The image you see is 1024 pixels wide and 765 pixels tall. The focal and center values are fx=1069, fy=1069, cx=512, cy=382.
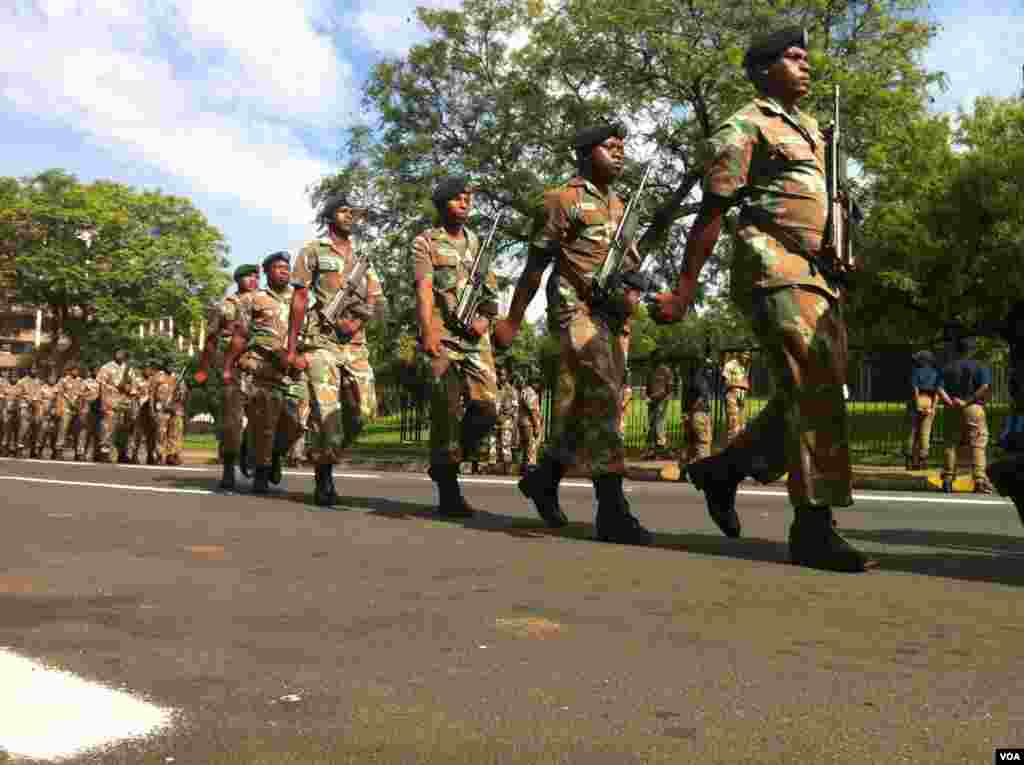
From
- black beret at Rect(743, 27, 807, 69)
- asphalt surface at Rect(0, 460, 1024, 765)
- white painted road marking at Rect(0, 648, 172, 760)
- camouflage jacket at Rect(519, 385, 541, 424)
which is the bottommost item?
white painted road marking at Rect(0, 648, 172, 760)

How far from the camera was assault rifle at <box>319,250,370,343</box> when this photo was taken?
8242 mm

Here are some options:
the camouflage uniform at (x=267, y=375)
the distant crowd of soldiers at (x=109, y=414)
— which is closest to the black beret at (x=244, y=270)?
the camouflage uniform at (x=267, y=375)

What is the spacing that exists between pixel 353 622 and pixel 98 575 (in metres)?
1.46

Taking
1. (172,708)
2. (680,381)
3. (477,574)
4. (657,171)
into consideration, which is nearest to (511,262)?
(657,171)

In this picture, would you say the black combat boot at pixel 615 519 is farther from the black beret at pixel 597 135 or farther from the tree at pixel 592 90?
the tree at pixel 592 90

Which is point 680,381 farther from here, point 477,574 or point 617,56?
point 477,574

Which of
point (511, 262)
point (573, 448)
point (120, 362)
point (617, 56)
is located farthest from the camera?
point (511, 262)

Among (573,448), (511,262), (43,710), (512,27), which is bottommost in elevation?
(43,710)

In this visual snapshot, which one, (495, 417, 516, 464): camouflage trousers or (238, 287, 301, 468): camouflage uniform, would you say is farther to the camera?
(495, 417, 516, 464): camouflage trousers

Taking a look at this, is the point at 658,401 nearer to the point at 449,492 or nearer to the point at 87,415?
the point at 87,415

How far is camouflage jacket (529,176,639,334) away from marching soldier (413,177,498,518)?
1108 millimetres

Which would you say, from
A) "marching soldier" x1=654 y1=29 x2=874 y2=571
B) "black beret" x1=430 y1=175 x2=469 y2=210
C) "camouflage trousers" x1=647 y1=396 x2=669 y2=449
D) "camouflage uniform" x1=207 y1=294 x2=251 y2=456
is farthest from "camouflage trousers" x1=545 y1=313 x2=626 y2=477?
"camouflage trousers" x1=647 y1=396 x2=669 y2=449

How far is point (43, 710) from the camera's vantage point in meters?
2.50

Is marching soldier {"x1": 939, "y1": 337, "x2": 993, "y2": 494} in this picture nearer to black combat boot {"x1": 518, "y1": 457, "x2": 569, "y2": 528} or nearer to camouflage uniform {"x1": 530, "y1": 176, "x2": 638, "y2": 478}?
black combat boot {"x1": 518, "y1": 457, "x2": 569, "y2": 528}
